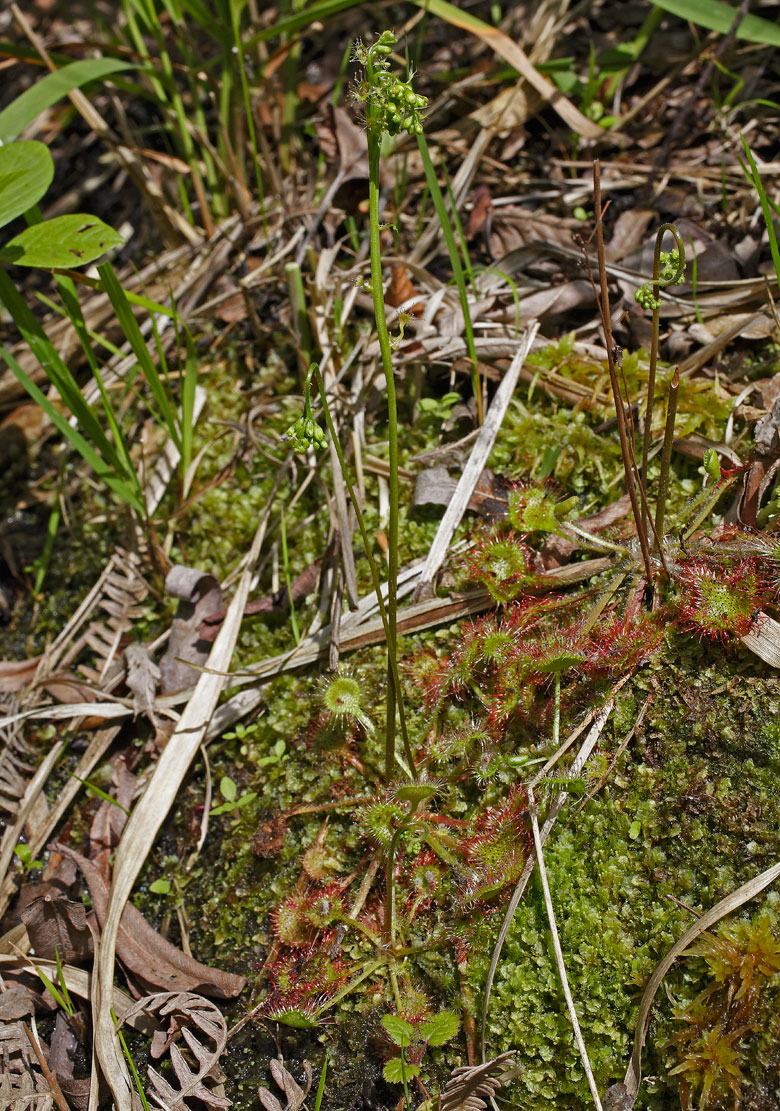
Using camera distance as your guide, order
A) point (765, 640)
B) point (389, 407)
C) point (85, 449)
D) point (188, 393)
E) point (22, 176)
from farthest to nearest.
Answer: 1. point (188, 393)
2. point (85, 449)
3. point (22, 176)
4. point (765, 640)
5. point (389, 407)

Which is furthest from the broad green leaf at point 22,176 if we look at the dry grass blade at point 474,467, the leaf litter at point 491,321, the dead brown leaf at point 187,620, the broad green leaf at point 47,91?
the dry grass blade at point 474,467

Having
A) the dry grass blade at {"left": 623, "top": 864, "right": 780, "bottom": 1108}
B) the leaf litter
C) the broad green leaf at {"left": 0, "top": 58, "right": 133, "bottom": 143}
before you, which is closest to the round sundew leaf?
the leaf litter

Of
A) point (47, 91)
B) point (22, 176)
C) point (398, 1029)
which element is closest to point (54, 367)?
point (22, 176)

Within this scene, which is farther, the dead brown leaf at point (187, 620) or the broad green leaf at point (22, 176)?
the dead brown leaf at point (187, 620)

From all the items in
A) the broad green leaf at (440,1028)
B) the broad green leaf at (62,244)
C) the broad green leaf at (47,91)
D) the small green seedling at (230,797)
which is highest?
the broad green leaf at (47,91)

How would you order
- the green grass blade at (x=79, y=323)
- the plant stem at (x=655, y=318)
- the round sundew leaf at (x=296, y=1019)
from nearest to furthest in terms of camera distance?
the plant stem at (x=655, y=318) → the round sundew leaf at (x=296, y=1019) → the green grass blade at (x=79, y=323)

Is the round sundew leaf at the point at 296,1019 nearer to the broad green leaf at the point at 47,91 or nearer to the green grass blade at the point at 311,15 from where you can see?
the broad green leaf at the point at 47,91

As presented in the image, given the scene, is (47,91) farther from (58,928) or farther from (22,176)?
(58,928)
